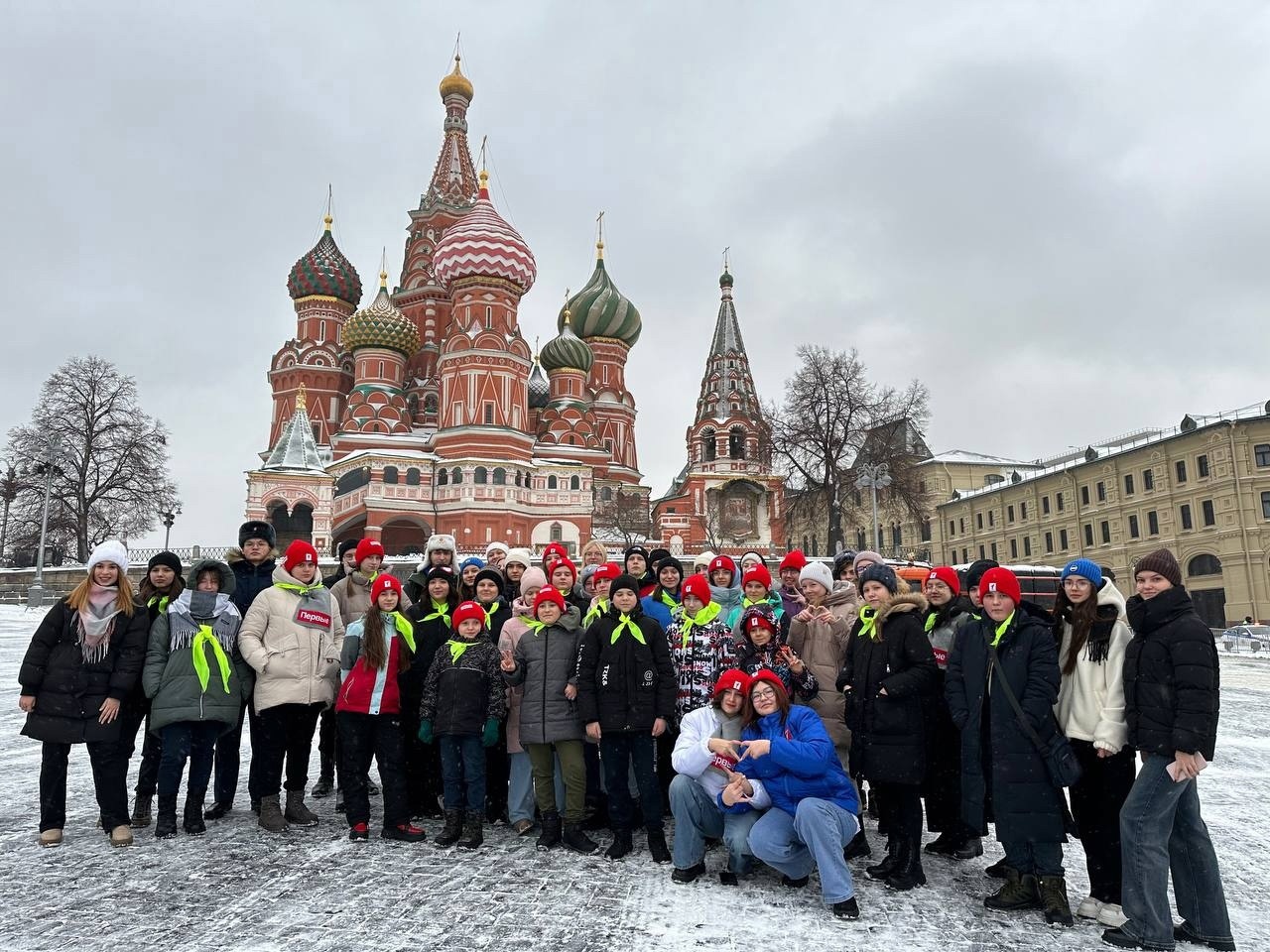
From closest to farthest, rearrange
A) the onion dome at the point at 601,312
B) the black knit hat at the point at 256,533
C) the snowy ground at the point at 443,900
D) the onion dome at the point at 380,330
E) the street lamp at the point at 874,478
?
the snowy ground at the point at 443,900
the black knit hat at the point at 256,533
the street lamp at the point at 874,478
the onion dome at the point at 380,330
the onion dome at the point at 601,312

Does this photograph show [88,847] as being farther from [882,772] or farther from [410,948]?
[882,772]

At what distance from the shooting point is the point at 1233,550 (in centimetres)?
3186

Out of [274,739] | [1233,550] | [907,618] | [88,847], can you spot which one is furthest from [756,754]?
[1233,550]

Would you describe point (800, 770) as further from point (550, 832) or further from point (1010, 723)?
point (550, 832)

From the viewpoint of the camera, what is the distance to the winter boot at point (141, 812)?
535cm

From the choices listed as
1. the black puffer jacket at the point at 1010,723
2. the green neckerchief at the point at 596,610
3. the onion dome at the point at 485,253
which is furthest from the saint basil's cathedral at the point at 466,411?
the black puffer jacket at the point at 1010,723

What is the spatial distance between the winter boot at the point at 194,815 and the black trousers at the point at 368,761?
0.89m

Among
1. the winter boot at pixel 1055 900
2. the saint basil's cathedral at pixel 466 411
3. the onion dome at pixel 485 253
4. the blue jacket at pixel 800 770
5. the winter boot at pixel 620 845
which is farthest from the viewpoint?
the onion dome at pixel 485 253

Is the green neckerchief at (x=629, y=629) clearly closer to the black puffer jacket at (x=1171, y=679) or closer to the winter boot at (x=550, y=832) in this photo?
the winter boot at (x=550, y=832)

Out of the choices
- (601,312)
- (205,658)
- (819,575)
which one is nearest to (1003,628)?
(819,575)

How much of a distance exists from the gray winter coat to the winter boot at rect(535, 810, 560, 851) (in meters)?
0.46

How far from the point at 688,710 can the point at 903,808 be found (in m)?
1.42

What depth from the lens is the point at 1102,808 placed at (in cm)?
407

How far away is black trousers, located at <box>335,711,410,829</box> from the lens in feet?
16.9
